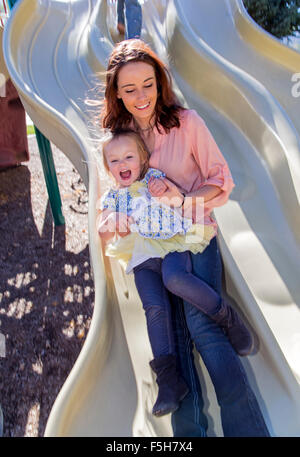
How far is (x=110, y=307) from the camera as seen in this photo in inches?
56.6

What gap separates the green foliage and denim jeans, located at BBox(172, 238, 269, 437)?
6.79 meters

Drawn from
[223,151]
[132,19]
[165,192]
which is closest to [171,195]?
[165,192]

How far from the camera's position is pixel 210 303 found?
1371mm

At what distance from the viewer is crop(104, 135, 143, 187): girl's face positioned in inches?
60.1

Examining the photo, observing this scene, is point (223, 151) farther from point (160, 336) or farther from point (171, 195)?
point (160, 336)

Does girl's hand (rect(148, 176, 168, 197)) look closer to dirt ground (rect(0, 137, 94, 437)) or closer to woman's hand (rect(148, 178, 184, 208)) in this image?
woman's hand (rect(148, 178, 184, 208))

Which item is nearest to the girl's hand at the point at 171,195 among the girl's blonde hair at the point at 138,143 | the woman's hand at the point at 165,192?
the woman's hand at the point at 165,192

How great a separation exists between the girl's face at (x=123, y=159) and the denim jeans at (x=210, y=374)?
1.40ft

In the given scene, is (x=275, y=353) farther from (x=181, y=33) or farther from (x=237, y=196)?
(x=181, y=33)

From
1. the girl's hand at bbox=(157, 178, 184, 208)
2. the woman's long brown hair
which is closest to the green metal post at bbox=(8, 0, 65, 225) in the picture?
the woman's long brown hair

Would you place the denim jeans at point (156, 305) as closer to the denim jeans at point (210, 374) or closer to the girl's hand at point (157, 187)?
the denim jeans at point (210, 374)

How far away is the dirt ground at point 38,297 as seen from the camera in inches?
85.0

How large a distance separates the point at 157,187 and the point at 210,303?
48 cm

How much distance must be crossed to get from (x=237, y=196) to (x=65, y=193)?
2628 millimetres
